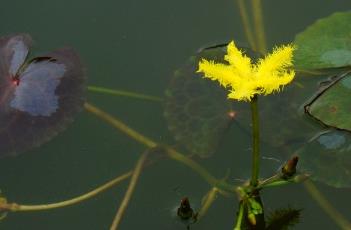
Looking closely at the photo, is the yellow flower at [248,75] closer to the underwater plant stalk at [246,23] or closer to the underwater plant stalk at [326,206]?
the underwater plant stalk at [326,206]

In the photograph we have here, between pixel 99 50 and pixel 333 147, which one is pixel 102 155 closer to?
pixel 99 50

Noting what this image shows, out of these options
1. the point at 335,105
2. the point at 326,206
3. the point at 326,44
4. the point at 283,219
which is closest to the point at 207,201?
the point at 283,219

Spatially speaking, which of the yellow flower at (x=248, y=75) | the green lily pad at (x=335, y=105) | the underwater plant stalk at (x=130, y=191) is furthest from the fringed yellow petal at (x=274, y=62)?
the underwater plant stalk at (x=130, y=191)

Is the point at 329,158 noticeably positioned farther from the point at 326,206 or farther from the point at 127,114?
the point at 127,114

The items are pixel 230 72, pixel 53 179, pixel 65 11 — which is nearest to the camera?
pixel 230 72

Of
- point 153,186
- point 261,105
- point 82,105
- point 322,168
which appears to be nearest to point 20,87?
point 82,105
